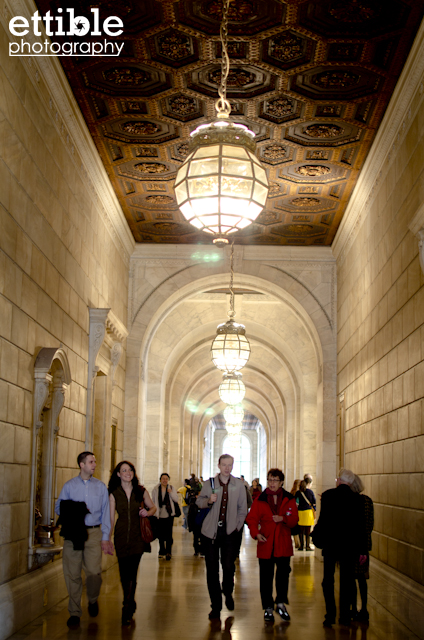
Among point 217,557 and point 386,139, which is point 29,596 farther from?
point 386,139

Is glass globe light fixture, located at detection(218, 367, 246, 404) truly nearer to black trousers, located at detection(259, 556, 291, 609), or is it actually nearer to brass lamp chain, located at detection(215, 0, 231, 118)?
black trousers, located at detection(259, 556, 291, 609)

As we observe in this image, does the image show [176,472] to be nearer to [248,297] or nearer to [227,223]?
[248,297]

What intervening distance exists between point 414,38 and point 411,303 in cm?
256

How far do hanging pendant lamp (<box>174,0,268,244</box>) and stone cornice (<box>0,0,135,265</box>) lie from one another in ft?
6.03

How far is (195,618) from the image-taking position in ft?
23.2

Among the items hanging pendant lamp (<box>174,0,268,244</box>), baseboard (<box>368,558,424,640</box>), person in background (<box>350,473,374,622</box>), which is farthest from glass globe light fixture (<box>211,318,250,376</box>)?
hanging pendant lamp (<box>174,0,268,244</box>)

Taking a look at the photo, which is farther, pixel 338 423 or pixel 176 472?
pixel 176 472

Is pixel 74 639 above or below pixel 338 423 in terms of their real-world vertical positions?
below

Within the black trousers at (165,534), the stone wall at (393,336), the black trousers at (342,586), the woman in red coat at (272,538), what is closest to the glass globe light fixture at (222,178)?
the stone wall at (393,336)

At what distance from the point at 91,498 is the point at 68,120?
4244mm

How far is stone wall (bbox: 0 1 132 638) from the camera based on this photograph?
20.3 feet

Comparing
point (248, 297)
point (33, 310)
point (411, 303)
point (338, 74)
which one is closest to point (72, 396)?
point (33, 310)

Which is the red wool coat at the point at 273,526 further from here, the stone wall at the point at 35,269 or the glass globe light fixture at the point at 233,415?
the glass globe light fixture at the point at 233,415

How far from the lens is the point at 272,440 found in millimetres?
36000
